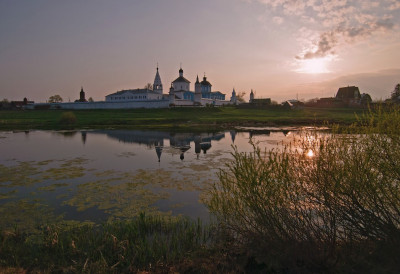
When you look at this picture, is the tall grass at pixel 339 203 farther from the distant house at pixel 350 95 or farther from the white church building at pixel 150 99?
the distant house at pixel 350 95

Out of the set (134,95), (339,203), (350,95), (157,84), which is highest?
(157,84)

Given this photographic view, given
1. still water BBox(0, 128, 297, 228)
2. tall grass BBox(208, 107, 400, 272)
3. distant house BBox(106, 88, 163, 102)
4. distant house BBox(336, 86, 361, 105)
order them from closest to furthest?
tall grass BBox(208, 107, 400, 272) → still water BBox(0, 128, 297, 228) → distant house BBox(336, 86, 361, 105) → distant house BBox(106, 88, 163, 102)

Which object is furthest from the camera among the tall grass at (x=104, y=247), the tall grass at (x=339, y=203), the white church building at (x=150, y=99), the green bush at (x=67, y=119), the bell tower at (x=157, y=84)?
the bell tower at (x=157, y=84)

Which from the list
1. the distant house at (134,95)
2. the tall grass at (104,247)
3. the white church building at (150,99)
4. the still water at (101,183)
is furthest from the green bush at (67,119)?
the tall grass at (104,247)

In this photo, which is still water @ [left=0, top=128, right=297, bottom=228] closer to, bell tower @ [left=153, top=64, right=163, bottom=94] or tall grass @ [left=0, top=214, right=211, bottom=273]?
tall grass @ [left=0, top=214, right=211, bottom=273]

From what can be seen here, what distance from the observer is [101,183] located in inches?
507

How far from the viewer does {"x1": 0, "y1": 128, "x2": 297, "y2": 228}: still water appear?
9.41 metres

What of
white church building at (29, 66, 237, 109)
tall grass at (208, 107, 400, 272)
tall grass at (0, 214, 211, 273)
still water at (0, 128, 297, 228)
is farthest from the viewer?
white church building at (29, 66, 237, 109)

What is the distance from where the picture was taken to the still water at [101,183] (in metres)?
9.41

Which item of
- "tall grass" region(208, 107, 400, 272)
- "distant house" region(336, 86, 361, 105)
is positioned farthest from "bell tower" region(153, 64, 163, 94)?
"tall grass" region(208, 107, 400, 272)

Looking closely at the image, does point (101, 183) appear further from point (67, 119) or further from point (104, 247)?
point (67, 119)

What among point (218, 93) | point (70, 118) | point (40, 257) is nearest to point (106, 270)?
point (40, 257)

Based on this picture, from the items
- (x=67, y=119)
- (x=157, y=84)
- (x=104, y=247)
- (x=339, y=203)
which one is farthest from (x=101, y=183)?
(x=157, y=84)

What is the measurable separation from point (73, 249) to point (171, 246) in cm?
243
